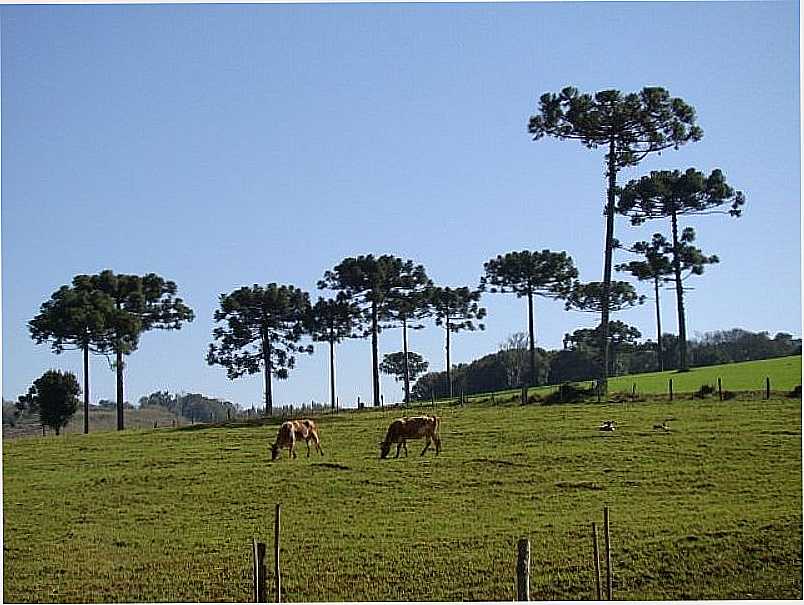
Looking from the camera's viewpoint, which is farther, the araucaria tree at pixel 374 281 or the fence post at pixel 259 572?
the araucaria tree at pixel 374 281

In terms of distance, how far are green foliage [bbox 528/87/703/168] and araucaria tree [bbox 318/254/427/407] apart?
3599 mm

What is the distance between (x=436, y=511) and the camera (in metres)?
13.0

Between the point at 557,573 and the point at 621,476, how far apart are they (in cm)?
444

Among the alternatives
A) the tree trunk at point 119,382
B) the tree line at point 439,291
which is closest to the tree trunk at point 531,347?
the tree line at point 439,291

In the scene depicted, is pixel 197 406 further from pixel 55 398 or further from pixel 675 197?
pixel 675 197

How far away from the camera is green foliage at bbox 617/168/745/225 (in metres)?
21.9

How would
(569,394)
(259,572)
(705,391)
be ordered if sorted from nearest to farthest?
(259,572)
(705,391)
(569,394)

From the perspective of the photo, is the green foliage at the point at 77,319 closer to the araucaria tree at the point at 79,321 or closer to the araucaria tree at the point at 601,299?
the araucaria tree at the point at 79,321

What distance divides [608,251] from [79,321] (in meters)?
10.3

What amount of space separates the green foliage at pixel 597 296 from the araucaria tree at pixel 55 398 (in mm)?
10041

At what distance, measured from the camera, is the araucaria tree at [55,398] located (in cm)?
2294

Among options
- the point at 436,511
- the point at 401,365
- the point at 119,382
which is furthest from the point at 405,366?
the point at 436,511

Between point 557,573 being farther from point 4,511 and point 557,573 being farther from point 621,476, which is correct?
point 4,511

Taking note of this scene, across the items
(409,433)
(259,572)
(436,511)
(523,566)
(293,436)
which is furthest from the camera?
(293,436)
